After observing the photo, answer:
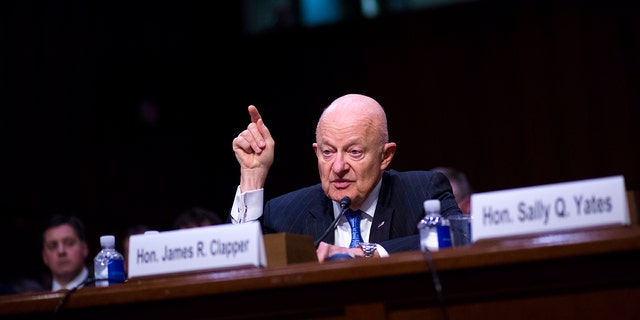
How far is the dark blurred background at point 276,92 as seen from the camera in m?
5.23

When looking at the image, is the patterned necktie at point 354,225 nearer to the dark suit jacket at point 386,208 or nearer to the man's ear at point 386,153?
the dark suit jacket at point 386,208

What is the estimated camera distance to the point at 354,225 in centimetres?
278

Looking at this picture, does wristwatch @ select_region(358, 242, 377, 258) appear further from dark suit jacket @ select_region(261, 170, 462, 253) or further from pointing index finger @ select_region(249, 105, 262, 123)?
pointing index finger @ select_region(249, 105, 262, 123)

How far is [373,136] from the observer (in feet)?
9.23

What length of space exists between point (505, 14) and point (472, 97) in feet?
1.87

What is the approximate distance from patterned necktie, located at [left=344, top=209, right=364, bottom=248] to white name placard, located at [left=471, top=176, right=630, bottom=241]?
1050 millimetres

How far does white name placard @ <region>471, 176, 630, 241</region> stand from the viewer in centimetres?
161

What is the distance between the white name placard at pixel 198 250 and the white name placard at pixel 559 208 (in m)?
A: 0.46

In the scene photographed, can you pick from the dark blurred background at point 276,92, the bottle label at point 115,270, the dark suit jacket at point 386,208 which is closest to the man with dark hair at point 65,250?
the dark blurred background at point 276,92

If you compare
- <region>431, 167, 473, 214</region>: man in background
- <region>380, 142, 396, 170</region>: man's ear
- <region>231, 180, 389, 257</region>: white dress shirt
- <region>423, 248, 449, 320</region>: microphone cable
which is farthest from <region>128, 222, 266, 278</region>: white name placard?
<region>431, 167, 473, 214</region>: man in background

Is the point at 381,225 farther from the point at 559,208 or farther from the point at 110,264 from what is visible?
the point at 559,208

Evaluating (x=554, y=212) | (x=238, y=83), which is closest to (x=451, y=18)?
(x=238, y=83)

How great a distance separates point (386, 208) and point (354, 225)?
5.0 inches

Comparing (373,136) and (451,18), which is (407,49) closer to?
(451,18)
